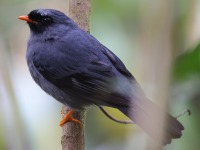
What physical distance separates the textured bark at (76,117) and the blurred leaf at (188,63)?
0.90 metres

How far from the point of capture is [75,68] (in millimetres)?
3535

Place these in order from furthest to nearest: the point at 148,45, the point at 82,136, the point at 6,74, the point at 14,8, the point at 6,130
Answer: the point at 14,8 → the point at 82,136 → the point at 6,130 → the point at 6,74 → the point at 148,45

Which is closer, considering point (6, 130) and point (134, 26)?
point (6, 130)

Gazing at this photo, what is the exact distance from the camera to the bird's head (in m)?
3.85

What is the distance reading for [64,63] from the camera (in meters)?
3.59

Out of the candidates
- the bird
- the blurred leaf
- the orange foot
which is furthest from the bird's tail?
the orange foot

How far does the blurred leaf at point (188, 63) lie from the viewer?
10.2 ft

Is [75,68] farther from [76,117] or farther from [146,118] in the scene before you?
[146,118]

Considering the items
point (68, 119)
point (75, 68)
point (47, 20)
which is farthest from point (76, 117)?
point (47, 20)

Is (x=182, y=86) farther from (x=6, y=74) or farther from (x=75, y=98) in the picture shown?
(x=6, y=74)

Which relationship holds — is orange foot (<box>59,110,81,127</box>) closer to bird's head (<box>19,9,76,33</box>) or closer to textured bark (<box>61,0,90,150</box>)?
textured bark (<box>61,0,90,150</box>)

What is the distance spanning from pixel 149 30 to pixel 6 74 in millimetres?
1229

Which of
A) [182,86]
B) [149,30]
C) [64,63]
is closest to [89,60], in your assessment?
[64,63]

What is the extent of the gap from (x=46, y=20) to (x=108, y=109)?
3.45 ft
